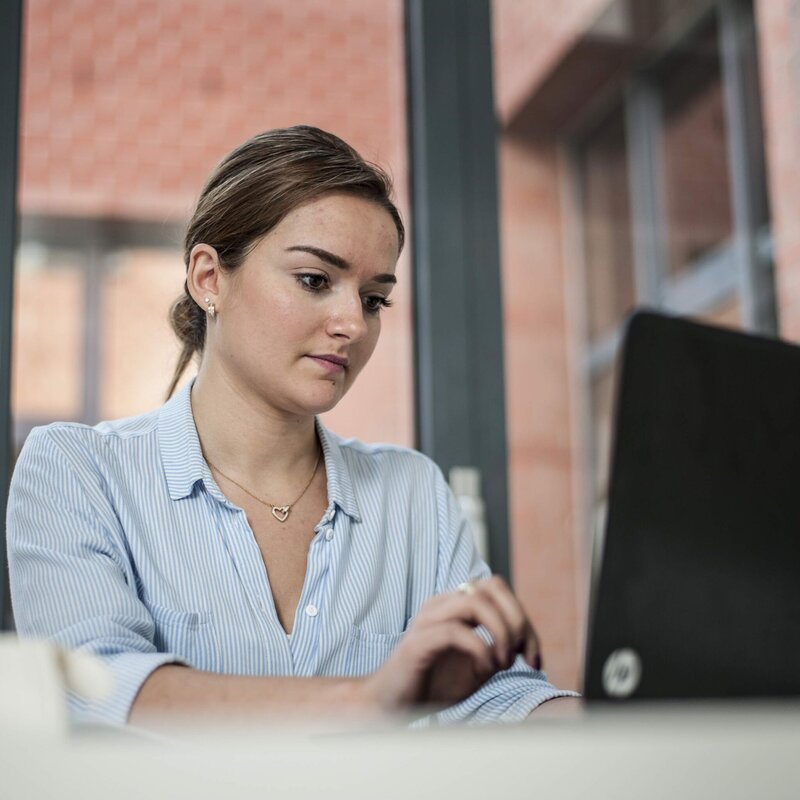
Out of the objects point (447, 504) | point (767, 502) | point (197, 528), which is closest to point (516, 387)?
point (447, 504)

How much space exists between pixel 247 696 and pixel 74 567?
13.6 inches

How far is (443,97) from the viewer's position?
8.28ft

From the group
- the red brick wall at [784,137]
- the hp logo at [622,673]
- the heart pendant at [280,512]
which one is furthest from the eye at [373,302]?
the red brick wall at [784,137]

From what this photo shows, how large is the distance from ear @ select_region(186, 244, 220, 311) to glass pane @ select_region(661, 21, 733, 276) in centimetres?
164

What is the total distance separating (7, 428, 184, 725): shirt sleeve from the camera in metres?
1.11

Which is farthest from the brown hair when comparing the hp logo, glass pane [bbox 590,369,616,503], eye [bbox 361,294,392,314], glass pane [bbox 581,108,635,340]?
glass pane [bbox 581,108,635,340]

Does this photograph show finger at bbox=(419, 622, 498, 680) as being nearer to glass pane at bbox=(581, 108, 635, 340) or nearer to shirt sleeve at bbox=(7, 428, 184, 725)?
shirt sleeve at bbox=(7, 428, 184, 725)

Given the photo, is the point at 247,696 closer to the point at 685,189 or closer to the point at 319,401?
the point at 319,401

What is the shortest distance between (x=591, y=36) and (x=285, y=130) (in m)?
1.46

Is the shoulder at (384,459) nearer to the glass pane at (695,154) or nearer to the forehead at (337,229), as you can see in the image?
the forehead at (337,229)

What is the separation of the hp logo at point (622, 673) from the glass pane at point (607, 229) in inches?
83.5

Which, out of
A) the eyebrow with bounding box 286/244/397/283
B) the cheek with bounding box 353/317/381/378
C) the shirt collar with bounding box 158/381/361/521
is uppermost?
the eyebrow with bounding box 286/244/397/283

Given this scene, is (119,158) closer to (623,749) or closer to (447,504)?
(447,504)

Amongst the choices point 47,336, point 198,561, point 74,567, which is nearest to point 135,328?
point 47,336
